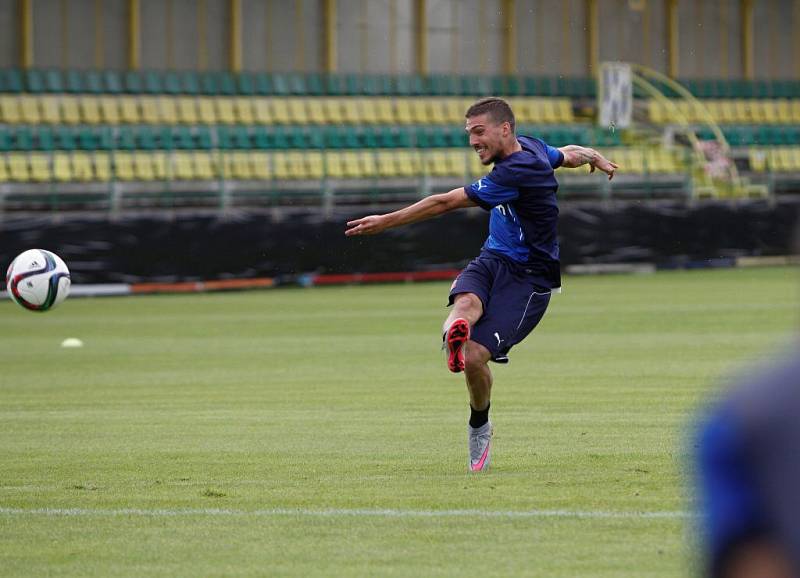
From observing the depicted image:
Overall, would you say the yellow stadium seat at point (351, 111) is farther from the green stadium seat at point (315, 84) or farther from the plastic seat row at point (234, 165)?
the plastic seat row at point (234, 165)

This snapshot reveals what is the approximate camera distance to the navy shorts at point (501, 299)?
8.38 metres

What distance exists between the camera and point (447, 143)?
3584cm

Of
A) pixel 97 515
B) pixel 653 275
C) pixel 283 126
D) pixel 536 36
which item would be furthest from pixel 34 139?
pixel 97 515

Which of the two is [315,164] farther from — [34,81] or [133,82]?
[34,81]

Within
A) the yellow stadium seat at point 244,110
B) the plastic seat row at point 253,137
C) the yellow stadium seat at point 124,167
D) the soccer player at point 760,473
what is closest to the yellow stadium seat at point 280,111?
the yellow stadium seat at point 244,110

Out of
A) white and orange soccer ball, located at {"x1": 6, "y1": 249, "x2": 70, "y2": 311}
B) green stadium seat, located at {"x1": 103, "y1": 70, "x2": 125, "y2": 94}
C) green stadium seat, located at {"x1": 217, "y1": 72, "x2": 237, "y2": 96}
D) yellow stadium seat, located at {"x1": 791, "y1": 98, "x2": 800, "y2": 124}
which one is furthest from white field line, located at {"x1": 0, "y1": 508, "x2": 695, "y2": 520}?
yellow stadium seat, located at {"x1": 791, "y1": 98, "x2": 800, "y2": 124}

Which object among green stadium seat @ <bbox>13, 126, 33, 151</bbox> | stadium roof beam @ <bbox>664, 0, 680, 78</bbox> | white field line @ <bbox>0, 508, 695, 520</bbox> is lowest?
white field line @ <bbox>0, 508, 695, 520</bbox>

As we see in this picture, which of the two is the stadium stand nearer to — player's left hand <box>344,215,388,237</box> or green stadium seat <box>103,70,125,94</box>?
green stadium seat <box>103,70,125,94</box>

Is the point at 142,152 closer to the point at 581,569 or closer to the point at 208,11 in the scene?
the point at 208,11

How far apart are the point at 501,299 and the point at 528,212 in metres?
0.54

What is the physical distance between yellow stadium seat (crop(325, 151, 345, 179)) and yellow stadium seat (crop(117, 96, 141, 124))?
4477mm

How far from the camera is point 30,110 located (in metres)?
32.6

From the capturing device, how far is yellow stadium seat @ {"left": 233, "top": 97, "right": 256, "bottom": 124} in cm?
3544

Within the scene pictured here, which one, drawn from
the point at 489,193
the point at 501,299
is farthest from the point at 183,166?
the point at 489,193
